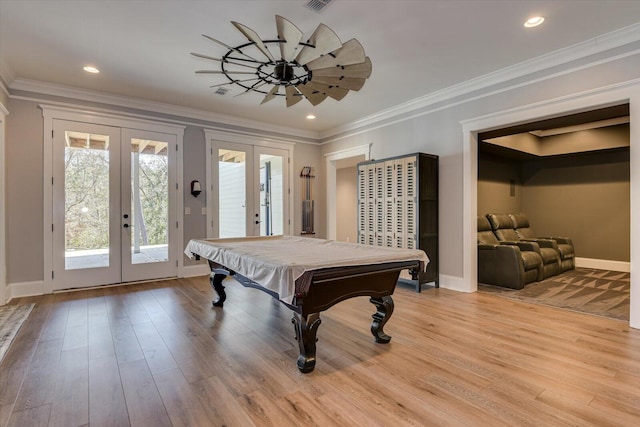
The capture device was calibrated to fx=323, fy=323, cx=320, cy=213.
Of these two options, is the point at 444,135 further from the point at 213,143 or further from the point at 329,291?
the point at 213,143

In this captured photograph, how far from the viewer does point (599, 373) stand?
2150mm

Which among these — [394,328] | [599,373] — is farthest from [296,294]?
[599,373]

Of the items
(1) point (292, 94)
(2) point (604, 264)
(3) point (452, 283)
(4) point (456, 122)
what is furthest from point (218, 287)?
(2) point (604, 264)

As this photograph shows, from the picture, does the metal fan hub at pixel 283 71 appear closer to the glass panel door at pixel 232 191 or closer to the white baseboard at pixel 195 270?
the glass panel door at pixel 232 191

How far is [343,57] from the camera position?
2436mm

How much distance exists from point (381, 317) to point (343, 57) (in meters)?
2.09

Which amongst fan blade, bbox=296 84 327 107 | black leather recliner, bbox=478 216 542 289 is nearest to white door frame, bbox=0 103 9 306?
fan blade, bbox=296 84 327 107

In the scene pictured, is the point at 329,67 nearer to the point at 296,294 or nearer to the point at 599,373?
the point at 296,294

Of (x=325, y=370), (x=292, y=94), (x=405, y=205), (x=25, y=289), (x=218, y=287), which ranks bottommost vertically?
(x=325, y=370)

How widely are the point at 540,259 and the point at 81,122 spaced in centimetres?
694

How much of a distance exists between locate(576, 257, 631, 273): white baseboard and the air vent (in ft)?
22.0

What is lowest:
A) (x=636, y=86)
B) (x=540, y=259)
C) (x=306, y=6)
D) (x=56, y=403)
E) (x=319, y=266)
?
(x=56, y=403)

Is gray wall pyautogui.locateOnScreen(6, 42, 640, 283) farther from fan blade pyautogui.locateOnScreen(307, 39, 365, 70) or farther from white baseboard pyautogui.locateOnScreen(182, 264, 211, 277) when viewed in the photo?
fan blade pyautogui.locateOnScreen(307, 39, 365, 70)

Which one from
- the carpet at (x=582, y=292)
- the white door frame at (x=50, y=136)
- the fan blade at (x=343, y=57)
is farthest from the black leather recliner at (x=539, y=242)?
the white door frame at (x=50, y=136)
